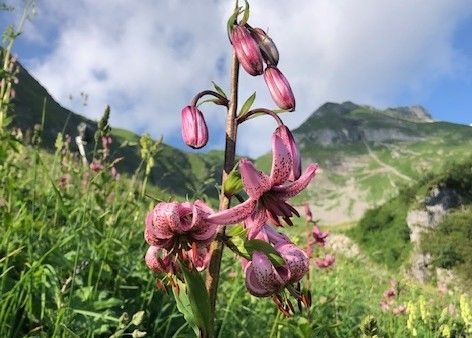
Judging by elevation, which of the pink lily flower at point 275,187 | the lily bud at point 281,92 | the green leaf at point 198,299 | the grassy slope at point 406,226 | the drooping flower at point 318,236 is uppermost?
the grassy slope at point 406,226

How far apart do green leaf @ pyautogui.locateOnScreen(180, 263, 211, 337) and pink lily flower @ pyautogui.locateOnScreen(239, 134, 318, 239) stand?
0.23 meters

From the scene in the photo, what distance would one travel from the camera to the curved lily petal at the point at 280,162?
1572 millimetres

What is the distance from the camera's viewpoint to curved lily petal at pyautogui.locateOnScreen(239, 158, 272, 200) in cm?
152

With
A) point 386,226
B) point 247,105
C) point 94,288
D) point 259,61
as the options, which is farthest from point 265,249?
point 386,226

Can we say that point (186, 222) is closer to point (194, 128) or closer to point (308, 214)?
point (194, 128)

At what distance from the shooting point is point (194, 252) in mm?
1585

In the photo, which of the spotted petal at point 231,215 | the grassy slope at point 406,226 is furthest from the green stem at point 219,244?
the grassy slope at point 406,226

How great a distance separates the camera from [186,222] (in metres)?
1.55

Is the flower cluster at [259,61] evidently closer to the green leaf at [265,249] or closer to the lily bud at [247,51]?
the lily bud at [247,51]

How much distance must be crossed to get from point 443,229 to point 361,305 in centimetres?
5113

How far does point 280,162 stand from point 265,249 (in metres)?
0.24

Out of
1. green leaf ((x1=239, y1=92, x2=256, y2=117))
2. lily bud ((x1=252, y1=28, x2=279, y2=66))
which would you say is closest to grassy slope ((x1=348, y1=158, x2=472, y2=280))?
lily bud ((x1=252, y1=28, x2=279, y2=66))

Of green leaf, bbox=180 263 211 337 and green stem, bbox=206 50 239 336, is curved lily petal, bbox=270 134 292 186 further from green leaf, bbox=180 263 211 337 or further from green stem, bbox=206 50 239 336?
green leaf, bbox=180 263 211 337

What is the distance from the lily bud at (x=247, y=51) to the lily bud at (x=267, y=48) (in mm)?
62
